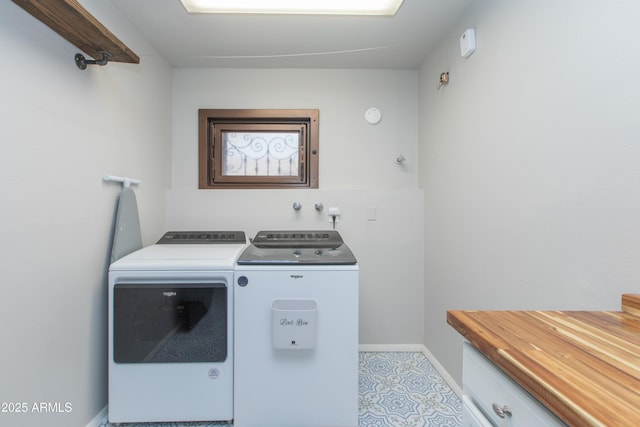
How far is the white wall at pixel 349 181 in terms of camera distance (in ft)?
7.52

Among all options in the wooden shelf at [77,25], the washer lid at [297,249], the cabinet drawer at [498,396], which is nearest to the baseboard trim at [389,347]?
the washer lid at [297,249]

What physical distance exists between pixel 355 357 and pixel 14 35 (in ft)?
6.38

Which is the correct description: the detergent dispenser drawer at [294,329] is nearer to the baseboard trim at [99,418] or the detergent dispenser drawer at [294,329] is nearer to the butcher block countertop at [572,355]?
the butcher block countertop at [572,355]

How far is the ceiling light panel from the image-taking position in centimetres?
161

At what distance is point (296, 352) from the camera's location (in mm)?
1468

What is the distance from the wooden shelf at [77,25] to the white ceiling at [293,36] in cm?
44

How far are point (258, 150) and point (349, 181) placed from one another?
0.80 m

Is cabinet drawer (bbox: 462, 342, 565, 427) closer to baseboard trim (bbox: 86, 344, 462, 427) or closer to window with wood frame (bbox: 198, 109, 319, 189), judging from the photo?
baseboard trim (bbox: 86, 344, 462, 427)

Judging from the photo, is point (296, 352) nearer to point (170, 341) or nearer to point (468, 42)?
point (170, 341)

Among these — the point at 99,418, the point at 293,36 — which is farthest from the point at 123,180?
the point at 293,36

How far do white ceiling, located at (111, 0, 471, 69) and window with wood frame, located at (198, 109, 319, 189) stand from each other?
397mm

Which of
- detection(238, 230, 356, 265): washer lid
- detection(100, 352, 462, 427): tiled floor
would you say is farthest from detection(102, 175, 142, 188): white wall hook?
detection(100, 352, 462, 427): tiled floor

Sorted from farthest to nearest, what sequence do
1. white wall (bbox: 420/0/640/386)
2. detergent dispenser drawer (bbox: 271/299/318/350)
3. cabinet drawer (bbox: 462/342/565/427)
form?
detergent dispenser drawer (bbox: 271/299/318/350)
white wall (bbox: 420/0/640/386)
cabinet drawer (bbox: 462/342/565/427)

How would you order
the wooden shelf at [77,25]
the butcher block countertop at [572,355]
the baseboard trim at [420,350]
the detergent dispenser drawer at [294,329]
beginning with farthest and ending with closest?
the baseboard trim at [420,350] → the detergent dispenser drawer at [294,329] → the wooden shelf at [77,25] → the butcher block countertop at [572,355]
